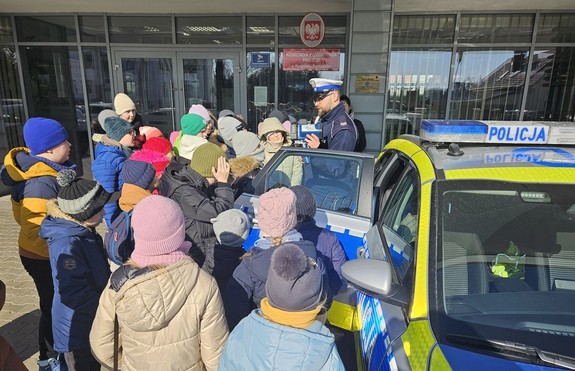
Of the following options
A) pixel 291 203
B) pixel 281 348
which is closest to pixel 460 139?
pixel 291 203

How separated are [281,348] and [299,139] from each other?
3044mm

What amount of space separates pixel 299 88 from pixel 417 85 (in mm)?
2504

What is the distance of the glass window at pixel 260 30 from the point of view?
25.7ft

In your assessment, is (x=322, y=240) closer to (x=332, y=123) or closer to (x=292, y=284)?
(x=292, y=284)

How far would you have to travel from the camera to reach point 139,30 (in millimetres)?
8086

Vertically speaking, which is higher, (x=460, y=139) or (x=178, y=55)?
(x=178, y=55)

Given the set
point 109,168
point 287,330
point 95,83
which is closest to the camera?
point 287,330

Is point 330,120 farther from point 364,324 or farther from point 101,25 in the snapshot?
point 101,25

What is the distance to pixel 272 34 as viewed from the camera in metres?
7.88

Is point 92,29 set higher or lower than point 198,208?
higher

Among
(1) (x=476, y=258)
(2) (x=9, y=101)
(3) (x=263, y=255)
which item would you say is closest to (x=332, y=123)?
(3) (x=263, y=255)

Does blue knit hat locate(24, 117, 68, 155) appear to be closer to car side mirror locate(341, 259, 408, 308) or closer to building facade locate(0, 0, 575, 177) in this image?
car side mirror locate(341, 259, 408, 308)

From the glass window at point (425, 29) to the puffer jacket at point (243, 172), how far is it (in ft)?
18.6

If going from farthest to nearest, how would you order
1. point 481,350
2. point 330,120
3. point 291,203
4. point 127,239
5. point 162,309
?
point 330,120 < point 127,239 < point 291,203 < point 162,309 < point 481,350
